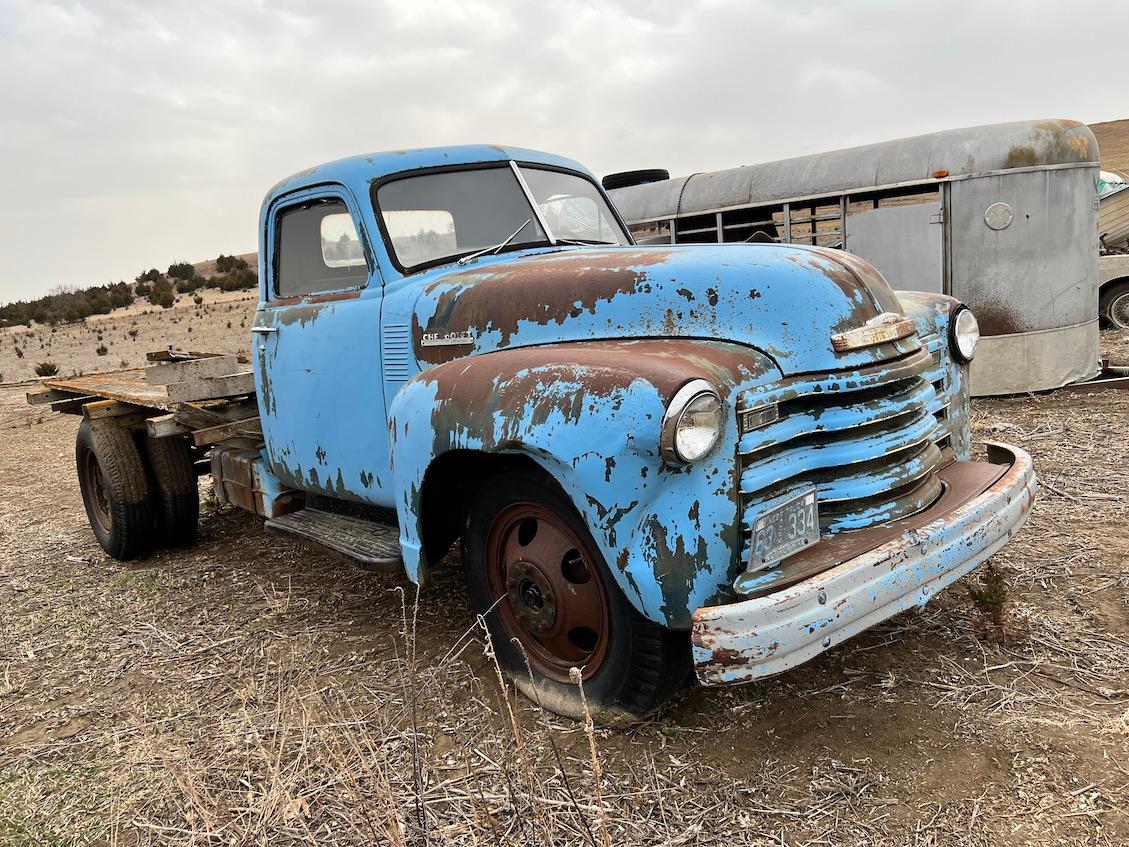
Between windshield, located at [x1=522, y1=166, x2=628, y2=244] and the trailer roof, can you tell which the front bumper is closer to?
windshield, located at [x1=522, y1=166, x2=628, y2=244]

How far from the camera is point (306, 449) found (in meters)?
4.11

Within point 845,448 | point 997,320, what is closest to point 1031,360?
point 997,320

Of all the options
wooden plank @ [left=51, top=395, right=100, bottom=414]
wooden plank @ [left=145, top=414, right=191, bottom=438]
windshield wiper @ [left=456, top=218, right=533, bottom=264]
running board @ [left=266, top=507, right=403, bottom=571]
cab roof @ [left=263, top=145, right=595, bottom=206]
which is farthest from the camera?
wooden plank @ [left=51, top=395, right=100, bottom=414]

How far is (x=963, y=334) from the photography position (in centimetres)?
352

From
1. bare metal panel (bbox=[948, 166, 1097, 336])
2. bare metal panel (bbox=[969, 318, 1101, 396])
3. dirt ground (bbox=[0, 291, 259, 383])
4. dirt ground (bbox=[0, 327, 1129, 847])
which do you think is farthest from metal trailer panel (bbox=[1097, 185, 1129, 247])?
dirt ground (bbox=[0, 291, 259, 383])

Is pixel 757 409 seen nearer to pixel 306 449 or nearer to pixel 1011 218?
pixel 306 449

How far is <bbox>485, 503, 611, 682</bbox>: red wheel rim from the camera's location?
2760 millimetres

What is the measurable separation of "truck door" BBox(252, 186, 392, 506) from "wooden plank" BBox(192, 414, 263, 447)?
1.14 ft

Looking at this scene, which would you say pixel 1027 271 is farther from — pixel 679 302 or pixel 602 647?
pixel 602 647

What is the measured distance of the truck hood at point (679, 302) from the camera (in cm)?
269

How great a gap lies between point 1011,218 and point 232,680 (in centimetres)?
776

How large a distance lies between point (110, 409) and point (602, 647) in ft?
12.6

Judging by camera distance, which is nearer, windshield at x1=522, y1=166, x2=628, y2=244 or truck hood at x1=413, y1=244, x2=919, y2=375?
truck hood at x1=413, y1=244, x2=919, y2=375

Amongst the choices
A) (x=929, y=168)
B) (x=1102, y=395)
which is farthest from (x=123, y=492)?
(x=1102, y=395)
